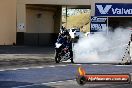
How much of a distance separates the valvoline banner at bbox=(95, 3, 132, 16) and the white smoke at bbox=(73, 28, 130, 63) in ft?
45.9

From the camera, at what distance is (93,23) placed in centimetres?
3881

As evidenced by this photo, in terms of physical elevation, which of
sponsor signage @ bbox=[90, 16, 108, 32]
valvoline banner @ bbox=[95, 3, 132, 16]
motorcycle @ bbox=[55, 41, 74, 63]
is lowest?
motorcycle @ bbox=[55, 41, 74, 63]

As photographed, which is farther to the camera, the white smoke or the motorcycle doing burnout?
the white smoke

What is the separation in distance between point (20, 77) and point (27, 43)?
25129 mm

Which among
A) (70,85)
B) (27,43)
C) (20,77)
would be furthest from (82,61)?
(27,43)

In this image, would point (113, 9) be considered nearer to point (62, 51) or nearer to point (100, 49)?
point (100, 49)

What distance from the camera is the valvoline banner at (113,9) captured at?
3928 cm

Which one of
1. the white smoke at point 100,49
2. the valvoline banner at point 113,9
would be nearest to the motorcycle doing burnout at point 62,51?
the white smoke at point 100,49

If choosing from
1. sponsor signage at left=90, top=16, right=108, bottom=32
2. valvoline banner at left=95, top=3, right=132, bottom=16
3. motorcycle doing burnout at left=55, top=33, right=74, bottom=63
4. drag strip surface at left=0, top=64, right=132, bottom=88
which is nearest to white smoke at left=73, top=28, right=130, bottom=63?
motorcycle doing burnout at left=55, top=33, right=74, bottom=63

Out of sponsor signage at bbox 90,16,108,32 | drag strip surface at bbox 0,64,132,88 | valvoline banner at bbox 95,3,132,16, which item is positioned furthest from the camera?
valvoline banner at bbox 95,3,132,16

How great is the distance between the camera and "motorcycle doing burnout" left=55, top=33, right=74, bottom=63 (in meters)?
22.5

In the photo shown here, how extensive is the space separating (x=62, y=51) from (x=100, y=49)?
9.70 feet

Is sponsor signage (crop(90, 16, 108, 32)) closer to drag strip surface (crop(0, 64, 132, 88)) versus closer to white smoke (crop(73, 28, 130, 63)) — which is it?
white smoke (crop(73, 28, 130, 63))

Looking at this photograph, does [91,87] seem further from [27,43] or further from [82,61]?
[27,43]
